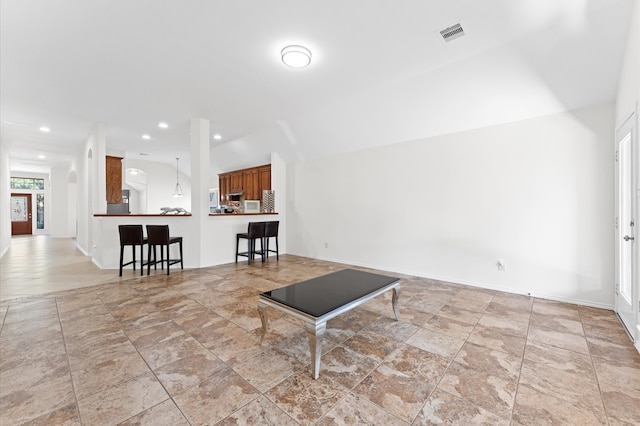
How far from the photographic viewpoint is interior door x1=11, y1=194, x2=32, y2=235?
11414mm

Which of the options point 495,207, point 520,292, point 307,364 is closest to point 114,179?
point 307,364

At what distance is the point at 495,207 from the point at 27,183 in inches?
674

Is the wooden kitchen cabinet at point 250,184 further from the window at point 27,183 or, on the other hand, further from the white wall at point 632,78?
the window at point 27,183

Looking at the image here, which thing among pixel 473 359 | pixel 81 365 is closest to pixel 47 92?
pixel 81 365

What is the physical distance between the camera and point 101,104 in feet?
14.4

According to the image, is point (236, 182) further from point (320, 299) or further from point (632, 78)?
point (632, 78)

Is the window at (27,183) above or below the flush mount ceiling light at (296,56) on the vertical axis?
below

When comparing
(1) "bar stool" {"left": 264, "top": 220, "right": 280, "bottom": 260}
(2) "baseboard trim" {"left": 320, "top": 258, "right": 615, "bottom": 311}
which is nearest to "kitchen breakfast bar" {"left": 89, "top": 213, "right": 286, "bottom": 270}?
(1) "bar stool" {"left": 264, "top": 220, "right": 280, "bottom": 260}

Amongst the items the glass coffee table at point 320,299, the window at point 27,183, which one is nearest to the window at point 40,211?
the window at point 27,183

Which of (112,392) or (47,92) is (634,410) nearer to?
(112,392)

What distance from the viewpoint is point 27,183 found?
38.3ft

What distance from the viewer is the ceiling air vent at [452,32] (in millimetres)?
2537

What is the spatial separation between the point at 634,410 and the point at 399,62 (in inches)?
135

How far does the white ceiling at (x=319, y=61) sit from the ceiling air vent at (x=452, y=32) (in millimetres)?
68
